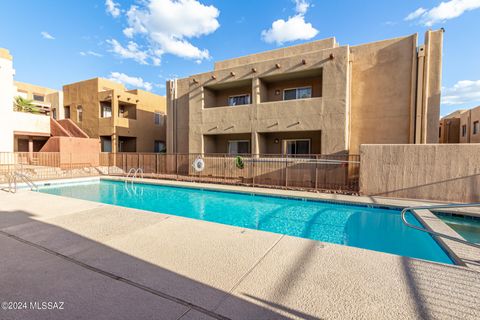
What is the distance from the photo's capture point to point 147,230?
4883 mm

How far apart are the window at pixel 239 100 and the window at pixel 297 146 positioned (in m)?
4.42

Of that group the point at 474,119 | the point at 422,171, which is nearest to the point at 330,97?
the point at 422,171

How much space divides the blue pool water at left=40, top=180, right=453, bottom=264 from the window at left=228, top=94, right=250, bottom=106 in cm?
776

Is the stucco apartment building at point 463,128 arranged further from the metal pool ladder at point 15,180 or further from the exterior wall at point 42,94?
the exterior wall at point 42,94

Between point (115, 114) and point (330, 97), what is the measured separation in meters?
19.0

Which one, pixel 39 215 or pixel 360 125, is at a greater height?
pixel 360 125

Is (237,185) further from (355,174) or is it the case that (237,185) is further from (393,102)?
(393,102)

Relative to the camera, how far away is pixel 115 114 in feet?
68.4

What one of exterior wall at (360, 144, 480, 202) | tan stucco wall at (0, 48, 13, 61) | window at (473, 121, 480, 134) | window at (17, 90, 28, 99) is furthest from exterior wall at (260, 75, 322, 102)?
window at (17, 90, 28, 99)

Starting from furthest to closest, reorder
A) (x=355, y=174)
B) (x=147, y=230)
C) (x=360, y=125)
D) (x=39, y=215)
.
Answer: (x=360, y=125), (x=355, y=174), (x=39, y=215), (x=147, y=230)

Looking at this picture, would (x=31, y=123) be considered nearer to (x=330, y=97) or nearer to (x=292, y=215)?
(x=292, y=215)

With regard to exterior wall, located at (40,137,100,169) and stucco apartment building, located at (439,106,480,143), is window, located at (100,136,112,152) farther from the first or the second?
stucco apartment building, located at (439,106,480,143)

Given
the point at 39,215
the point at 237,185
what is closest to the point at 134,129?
the point at 237,185

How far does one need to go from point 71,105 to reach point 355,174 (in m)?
28.6
